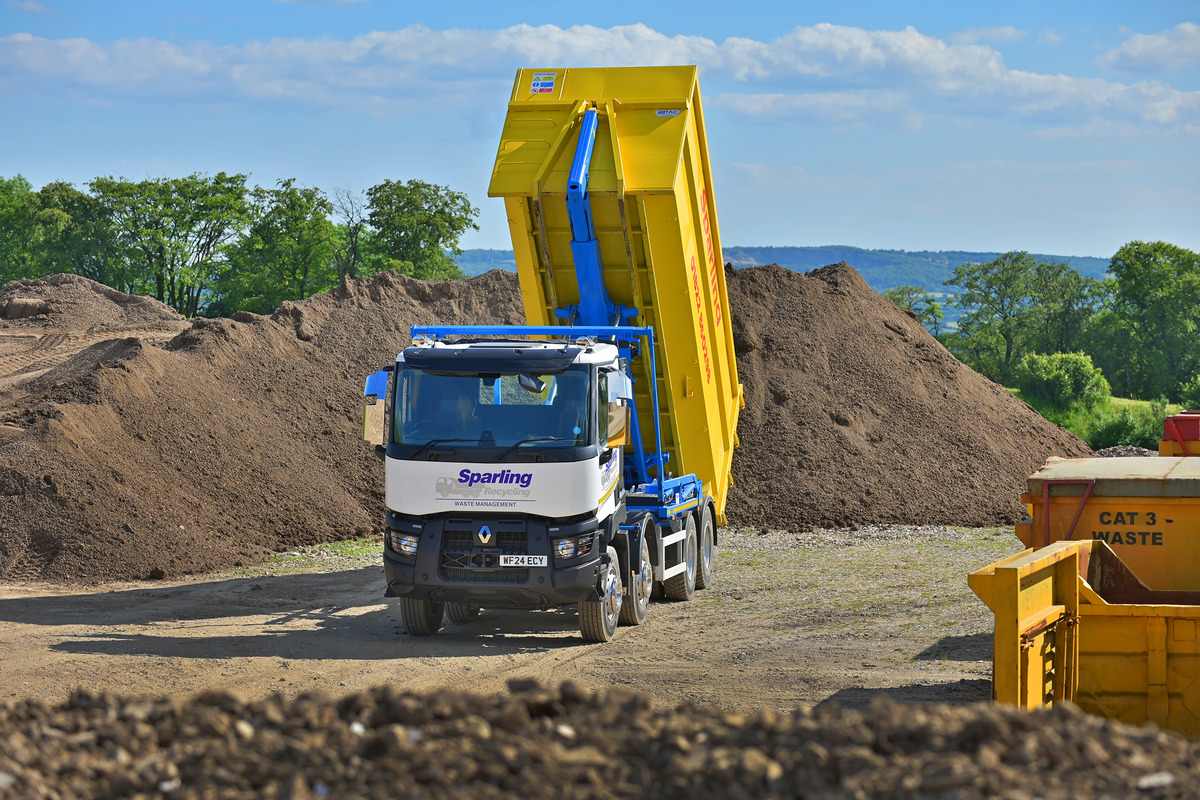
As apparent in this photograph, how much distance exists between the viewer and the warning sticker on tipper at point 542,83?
1205 centimetres

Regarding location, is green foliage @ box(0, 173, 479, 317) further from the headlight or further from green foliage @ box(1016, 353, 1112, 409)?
the headlight

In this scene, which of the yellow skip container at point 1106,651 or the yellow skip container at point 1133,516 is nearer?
the yellow skip container at point 1106,651

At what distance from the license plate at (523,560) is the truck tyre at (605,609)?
0.69 meters

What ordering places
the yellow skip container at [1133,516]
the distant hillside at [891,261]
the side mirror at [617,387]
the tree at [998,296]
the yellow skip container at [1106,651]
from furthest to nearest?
the distant hillside at [891,261] → the tree at [998,296] → the side mirror at [617,387] → the yellow skip container at [1133,516] → the yellow skip container at [1106,651]

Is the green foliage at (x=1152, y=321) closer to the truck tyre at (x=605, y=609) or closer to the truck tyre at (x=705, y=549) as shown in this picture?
the truck tyre at (x=705, y=549)

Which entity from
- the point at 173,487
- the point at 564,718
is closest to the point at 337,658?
the point at 564,718

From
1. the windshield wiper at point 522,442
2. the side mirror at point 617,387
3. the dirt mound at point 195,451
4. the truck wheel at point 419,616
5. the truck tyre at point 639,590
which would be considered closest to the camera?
the windshield wiper at point 522,442

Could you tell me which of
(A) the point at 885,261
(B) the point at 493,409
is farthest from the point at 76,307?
(A) the point at 885,261

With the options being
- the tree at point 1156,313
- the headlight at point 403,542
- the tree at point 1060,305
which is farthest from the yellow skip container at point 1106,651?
the tree at point 1060,305

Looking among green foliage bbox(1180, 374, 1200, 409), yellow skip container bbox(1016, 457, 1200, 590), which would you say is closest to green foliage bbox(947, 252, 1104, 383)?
green foliage bbox(1180, 374, 1200, 409)

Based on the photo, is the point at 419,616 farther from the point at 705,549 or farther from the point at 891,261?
the point at 891,261

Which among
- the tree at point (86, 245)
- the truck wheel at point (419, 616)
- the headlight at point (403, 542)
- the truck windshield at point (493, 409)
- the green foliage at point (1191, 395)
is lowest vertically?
the truck wheel at point (419, 616)

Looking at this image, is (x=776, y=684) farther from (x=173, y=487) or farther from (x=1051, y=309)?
(x=1051, y=309)

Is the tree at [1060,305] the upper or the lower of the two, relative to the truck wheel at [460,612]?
upper
